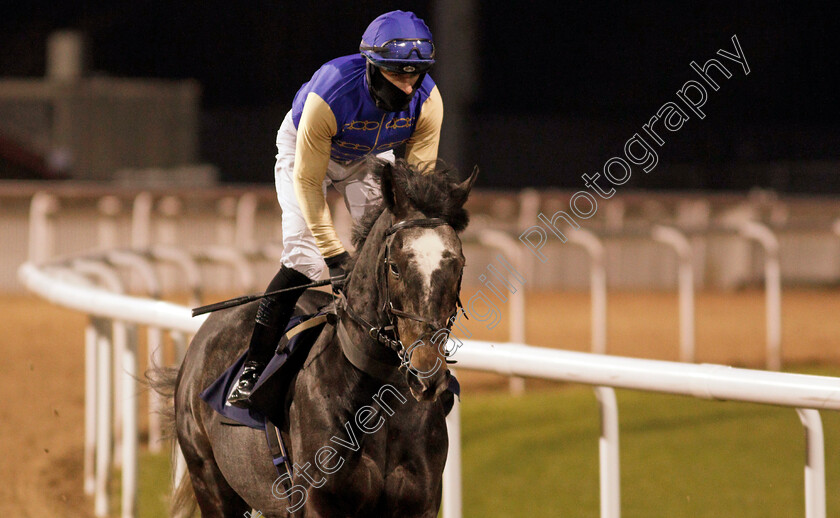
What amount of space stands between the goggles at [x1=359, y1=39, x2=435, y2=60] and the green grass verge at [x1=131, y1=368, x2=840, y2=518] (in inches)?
96.6

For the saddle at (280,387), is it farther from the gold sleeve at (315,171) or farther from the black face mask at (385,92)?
the black face mask at (385,92)

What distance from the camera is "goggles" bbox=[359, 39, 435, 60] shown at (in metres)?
2.20

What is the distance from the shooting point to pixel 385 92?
2326 mm

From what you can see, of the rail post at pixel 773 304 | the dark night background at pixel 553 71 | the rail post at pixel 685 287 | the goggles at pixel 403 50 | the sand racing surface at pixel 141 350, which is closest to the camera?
the goggles at pixel 403 50

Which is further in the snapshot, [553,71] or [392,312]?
[553,71]

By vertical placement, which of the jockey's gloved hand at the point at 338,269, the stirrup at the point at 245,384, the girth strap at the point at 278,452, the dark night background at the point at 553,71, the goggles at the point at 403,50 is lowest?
the girth strap at the point at 278,452

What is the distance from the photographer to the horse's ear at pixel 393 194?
80.6 inches

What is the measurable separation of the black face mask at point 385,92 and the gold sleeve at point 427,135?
4.8 inches

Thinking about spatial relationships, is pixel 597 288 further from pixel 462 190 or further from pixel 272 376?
pixel 462 190

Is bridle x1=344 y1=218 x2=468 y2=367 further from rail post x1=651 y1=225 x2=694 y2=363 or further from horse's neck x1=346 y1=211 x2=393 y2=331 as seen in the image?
rail post x1=651 y1=225 x2=694 y2=363

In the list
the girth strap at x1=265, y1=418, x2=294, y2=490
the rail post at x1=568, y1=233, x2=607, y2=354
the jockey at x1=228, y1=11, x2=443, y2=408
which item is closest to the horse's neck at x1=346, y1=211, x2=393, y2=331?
the jockey at x1=228, y1=11, x2=443, y2=408

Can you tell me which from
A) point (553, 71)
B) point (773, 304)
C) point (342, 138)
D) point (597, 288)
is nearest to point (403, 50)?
point (342, 138)

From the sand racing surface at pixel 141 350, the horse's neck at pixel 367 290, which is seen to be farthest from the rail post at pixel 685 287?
the horse's neck at pixel 367 290

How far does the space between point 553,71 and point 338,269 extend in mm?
23224
